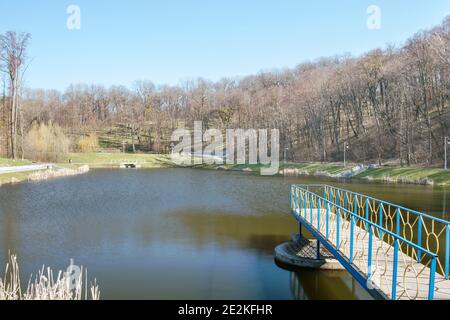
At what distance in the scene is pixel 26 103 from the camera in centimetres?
8194

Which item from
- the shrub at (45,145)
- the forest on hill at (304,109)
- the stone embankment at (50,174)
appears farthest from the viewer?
the shrub at (45,145)

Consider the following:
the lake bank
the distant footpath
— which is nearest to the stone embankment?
the distant footpath

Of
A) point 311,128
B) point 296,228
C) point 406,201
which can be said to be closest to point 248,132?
point 311,128

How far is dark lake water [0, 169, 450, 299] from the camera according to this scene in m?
9.82

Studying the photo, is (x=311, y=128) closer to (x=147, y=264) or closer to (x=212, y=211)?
(x=212, y=211)

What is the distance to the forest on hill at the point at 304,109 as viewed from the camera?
46.7 metres

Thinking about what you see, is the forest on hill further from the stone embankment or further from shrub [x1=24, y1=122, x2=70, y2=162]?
the stone embankment

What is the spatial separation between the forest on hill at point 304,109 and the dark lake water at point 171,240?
78.1ft

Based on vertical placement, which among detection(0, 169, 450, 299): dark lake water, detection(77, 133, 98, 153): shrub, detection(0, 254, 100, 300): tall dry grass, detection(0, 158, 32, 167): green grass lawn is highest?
detection(77, 133, 98, 153): shrub

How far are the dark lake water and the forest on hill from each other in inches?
937

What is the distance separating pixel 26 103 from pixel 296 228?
7952 cm

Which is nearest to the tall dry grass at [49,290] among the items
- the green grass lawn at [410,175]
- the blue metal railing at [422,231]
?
the blue metal railing at [422,231]

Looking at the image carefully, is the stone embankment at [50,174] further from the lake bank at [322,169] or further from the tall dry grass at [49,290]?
the tall dry grass at [49,290]
